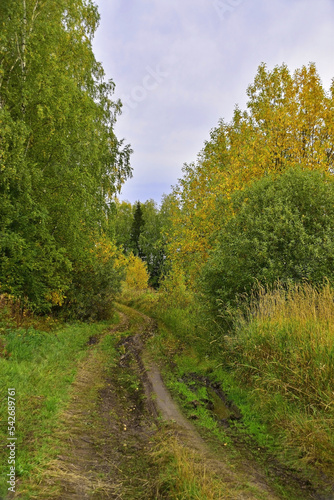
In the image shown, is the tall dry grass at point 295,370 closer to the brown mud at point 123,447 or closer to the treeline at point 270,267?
the treeline at point 270,267

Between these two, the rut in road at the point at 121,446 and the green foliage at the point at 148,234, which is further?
the green foliage at the point at 148,234

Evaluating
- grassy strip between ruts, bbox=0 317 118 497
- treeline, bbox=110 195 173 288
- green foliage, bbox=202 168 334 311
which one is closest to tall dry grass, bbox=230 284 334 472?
green foliage, bbox=202 168 334 311

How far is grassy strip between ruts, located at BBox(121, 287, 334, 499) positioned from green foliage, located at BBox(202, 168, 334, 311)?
1152 millimetres

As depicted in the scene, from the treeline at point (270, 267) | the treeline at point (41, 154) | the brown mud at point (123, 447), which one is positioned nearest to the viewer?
the brown mud at point (123, 447)

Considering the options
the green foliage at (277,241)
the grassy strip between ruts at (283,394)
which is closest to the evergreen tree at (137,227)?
the green foliage at (277,241)

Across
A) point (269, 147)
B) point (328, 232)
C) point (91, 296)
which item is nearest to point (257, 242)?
point (328, 232)

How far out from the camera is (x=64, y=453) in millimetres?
3805

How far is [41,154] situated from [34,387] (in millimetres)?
8497

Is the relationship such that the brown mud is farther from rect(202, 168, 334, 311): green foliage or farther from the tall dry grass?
rect(202, 168, 334, 311): green foliage

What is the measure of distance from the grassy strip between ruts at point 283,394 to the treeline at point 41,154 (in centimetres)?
631

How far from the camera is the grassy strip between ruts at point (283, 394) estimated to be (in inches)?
139

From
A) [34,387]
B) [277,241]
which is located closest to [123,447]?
[34,387]

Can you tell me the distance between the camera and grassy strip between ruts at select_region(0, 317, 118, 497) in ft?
11.6

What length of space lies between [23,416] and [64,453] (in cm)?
111
